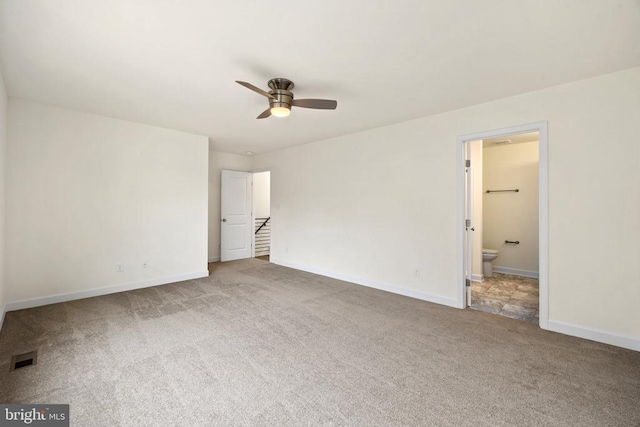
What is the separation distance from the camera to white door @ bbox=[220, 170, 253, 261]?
258 inches

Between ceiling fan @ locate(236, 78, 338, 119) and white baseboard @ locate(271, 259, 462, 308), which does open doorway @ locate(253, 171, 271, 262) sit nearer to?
white baseboard @ locate(271, 259, 462, 308)

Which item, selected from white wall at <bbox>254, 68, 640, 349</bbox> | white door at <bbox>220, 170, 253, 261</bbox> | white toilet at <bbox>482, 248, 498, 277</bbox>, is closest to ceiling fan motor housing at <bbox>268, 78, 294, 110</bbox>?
white wall at <bbox>254, 68, 640, 349</bbox>

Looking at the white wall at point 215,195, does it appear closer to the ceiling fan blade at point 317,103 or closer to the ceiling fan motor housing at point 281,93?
the ceiling fan motor housing at point 281,93

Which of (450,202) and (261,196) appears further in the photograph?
(261,196)

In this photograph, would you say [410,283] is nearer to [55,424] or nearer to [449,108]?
[449,108]

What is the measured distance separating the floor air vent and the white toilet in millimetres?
6093

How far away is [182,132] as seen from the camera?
4.81m

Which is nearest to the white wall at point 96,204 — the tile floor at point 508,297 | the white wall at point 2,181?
the white wall at point 2,181

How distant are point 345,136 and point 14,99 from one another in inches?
175

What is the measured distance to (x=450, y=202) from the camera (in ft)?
12.0

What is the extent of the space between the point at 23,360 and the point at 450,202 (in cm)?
459

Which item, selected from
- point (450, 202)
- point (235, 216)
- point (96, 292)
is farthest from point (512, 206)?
point (96, 292)

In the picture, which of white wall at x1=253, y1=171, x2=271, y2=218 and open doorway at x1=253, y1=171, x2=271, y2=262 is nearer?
open doorway at x1=253, y1=171, x2=271, y2=262

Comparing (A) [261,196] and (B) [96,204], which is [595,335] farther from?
(A) [261,196]
